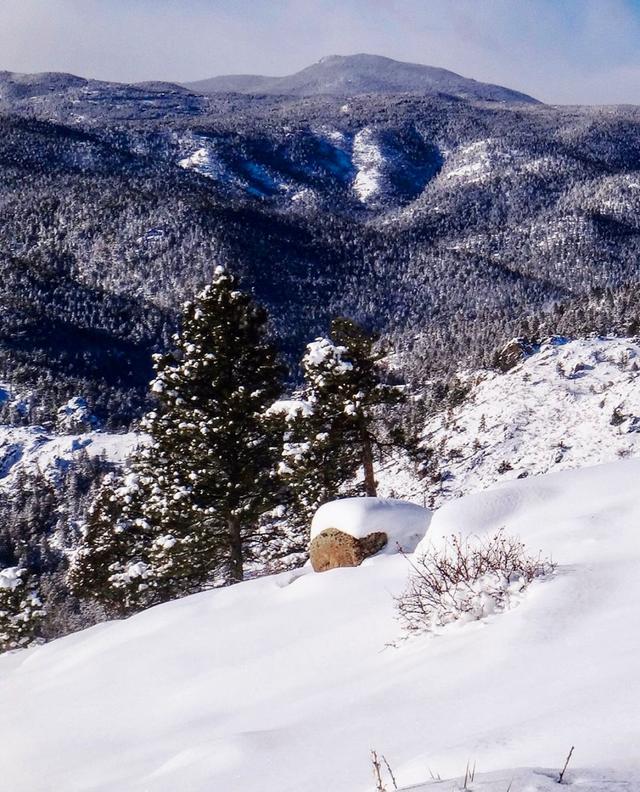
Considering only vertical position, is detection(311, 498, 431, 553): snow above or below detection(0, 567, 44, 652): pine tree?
above

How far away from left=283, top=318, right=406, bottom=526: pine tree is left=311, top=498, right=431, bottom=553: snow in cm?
741

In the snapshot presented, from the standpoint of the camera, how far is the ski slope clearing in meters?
4.51

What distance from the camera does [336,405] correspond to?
70.7 feet

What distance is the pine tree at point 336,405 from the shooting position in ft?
68.1

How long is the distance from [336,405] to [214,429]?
4050 millimetres

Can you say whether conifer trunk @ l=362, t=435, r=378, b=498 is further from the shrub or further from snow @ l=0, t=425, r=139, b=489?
snow @ l=0, t=425, r=139, b=489

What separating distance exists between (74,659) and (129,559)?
2377 centimetres

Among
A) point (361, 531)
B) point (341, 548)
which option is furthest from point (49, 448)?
point (361, 531)

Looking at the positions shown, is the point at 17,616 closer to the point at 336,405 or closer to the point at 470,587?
the point at 336,405

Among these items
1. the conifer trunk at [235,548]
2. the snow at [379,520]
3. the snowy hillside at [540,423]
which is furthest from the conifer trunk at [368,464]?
the snowy hillside at [540,423]

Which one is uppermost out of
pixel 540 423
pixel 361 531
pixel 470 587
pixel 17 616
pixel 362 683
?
pixel 470 587

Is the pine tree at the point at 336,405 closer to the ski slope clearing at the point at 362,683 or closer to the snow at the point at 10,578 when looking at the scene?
the ski slope clearing at the point at 362,683

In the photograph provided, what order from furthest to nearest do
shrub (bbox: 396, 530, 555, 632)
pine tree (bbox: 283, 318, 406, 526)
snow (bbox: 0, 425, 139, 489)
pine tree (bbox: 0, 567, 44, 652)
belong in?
1. snow (bbox: 0, 425, 139, 489)
2. pine tree (bbox: 0, 567, 44, 652)
3. pine tree (bbox: 283, 318, 406, 526)
4. shrub (bbox: 396, 530, 555, 632)

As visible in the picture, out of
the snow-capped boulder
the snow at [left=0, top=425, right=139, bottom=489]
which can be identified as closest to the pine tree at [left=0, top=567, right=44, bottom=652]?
the snow-capped boulder
